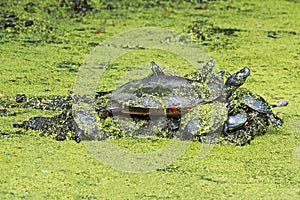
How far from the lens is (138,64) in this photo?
337 centimetres

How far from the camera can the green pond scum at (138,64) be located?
2.14m

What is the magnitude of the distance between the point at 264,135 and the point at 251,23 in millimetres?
1542

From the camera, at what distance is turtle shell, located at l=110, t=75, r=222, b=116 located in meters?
2.48

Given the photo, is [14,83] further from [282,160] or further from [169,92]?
[282,160]

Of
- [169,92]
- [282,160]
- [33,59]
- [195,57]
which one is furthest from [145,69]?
[282,160]

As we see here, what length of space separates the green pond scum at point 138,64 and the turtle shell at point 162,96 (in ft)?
0.39

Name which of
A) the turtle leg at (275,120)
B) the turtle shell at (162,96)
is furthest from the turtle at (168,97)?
the turtle leg at (275,120)

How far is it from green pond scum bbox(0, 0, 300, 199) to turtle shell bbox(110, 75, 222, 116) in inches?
4.7

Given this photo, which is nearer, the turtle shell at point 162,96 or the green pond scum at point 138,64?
the green pond scum at point 138,64

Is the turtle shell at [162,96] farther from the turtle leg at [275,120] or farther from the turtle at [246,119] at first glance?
the turtle leg at [275,120]

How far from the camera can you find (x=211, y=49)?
357 centimetres

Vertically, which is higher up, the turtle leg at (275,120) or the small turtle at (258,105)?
the small turtle at (258,105)

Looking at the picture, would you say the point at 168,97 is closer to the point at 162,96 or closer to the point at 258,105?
the point at 162,96

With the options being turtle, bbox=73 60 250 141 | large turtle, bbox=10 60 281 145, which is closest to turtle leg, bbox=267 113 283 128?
large turtle, bbox=10 60 281 145
